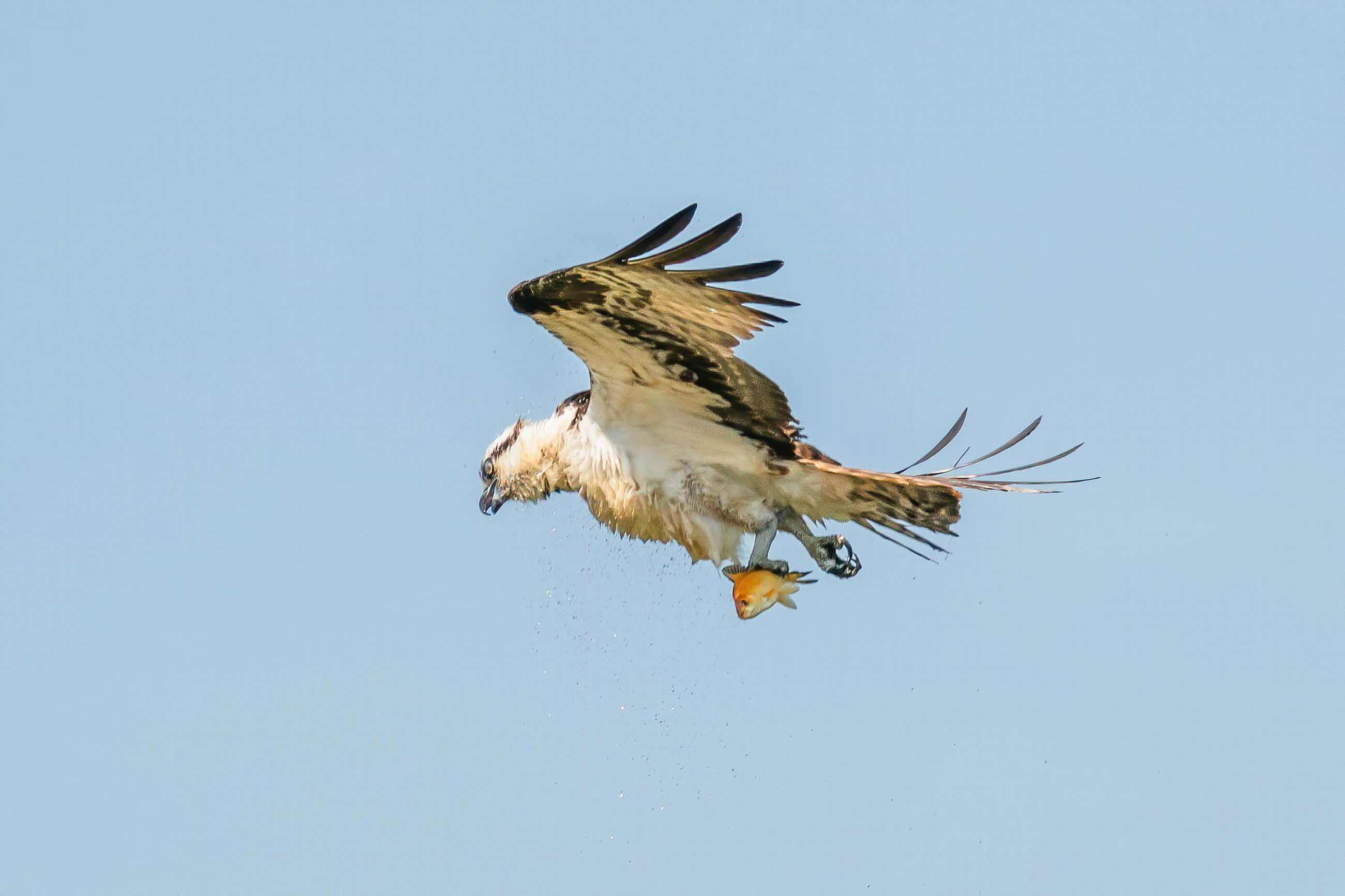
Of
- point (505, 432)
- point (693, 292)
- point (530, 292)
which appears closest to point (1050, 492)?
point (693, 292)

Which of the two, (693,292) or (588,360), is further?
(588,360)

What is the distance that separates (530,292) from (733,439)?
1636 mm

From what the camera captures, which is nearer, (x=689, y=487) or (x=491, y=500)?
(x=689, y=487)

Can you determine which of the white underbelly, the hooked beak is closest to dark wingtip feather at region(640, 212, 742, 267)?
the white underbelly

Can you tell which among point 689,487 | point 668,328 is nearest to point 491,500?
point 689,487

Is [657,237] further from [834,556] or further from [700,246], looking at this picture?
[834,556]

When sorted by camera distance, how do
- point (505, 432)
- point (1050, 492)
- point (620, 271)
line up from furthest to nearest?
point (505, 432)
point (1050, 492)
point (620, 271)

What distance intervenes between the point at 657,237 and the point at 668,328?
1.20 metres

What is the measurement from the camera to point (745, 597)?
10.3 meters

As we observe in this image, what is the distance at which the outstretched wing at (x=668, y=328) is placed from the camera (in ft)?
28.5

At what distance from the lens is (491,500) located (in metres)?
12.0

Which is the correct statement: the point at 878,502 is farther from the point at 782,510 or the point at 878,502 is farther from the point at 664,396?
the point at 664,396

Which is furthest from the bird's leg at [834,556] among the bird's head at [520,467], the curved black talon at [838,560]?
the bird's head at [520,467]

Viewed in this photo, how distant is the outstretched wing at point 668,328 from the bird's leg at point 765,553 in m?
0.52
